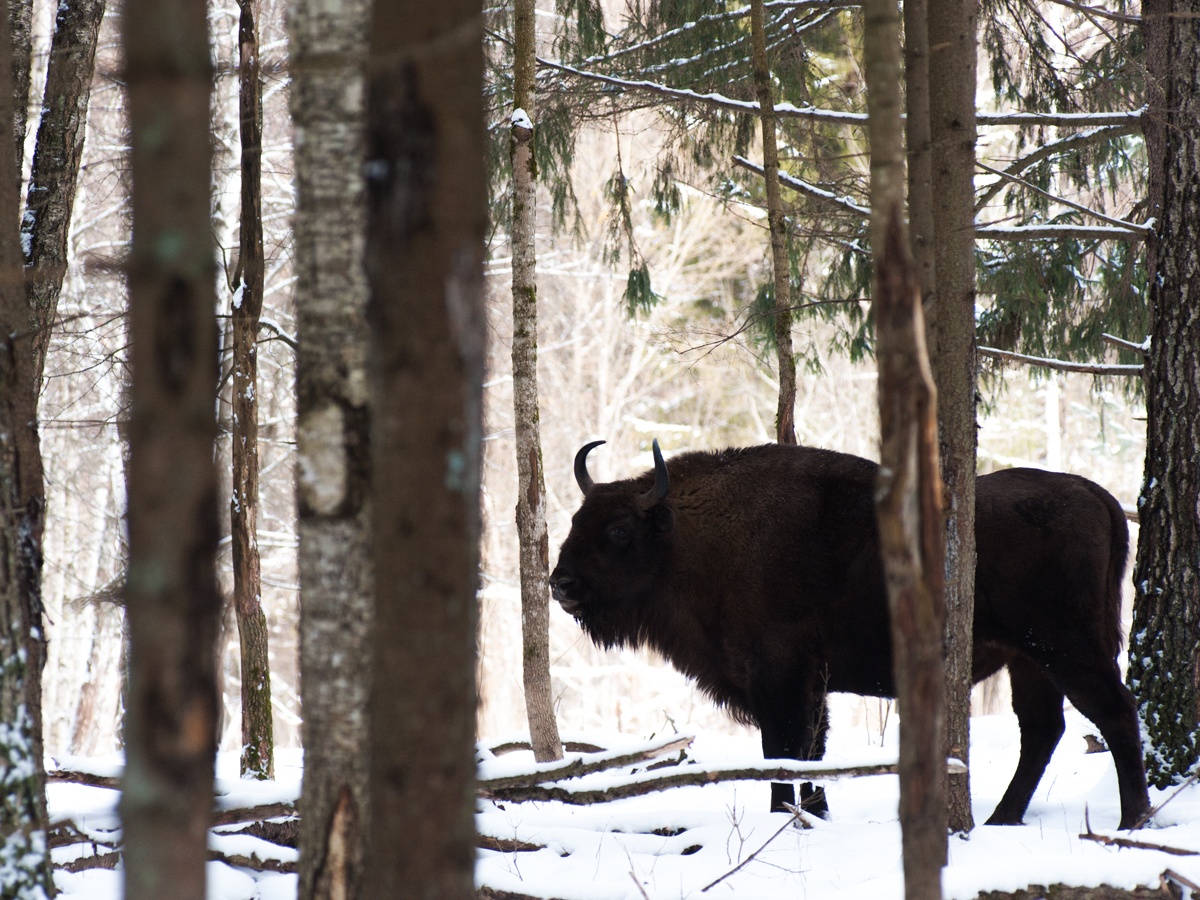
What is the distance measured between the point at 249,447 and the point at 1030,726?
5268 millimetres

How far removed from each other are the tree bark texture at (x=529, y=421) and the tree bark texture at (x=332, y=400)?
3787 mm

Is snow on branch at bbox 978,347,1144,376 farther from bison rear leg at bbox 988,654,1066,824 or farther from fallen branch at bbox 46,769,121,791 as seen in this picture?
fallen branch at bbox 46,769,121,791

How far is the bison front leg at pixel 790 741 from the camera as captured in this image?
19.7 feet

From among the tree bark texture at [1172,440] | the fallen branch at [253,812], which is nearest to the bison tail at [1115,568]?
the tree bark texture at [1172,440]

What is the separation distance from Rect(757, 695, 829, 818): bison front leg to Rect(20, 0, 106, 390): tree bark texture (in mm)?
4360

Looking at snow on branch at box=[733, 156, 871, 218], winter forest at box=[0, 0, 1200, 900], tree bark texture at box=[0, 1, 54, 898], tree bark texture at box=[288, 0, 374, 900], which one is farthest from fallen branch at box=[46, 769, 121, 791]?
snow on branch at box=[733, 156, 871, 218]

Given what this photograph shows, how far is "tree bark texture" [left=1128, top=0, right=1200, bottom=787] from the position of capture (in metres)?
5.96

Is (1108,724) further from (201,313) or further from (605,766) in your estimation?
(201,313)

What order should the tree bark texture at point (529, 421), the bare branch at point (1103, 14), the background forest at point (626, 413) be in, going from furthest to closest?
the background forest at point (626, 413)
the tree bark texture at point (529, 421)
the bare branch at point (1103, 14)

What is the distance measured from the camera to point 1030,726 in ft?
20.7

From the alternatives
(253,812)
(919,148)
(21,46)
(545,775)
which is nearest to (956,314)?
(919,148)

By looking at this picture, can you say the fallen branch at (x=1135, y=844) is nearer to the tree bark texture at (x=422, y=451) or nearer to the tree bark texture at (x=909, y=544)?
the tree bark texture at (x=909, y=544)

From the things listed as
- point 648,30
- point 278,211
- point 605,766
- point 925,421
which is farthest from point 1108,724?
point 278,211

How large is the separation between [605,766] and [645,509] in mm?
2194
